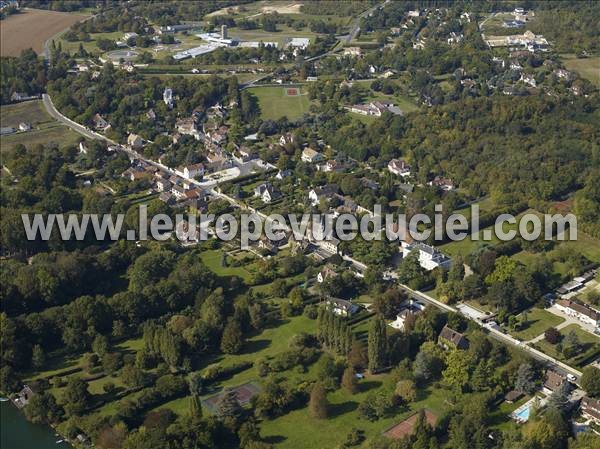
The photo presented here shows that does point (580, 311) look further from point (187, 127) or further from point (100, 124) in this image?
point (100, 124)

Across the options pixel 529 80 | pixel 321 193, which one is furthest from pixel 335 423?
pixel 529 80

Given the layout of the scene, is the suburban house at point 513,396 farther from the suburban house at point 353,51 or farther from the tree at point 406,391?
the suburban house at point 353,51

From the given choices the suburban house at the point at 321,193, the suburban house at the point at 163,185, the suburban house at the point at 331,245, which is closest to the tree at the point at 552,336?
the suburban house at the point at 331,245

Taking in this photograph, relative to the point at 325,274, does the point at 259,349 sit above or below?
below

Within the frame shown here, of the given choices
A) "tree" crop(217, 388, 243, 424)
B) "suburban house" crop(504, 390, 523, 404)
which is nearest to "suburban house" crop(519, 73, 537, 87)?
"suburban house" crop(504, 390, 523, 404)

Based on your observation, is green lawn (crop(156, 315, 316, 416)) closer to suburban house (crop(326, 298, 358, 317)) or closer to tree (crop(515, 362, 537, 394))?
suburban house (crop(326, 298, 358, 317))

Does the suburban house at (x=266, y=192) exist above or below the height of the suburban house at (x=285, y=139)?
below
